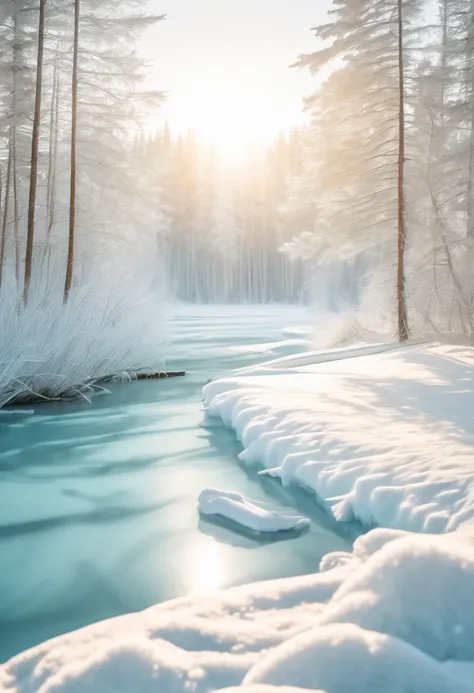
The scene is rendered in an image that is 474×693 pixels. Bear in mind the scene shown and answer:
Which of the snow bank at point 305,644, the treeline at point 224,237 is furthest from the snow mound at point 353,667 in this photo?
the treeline at point 224,237

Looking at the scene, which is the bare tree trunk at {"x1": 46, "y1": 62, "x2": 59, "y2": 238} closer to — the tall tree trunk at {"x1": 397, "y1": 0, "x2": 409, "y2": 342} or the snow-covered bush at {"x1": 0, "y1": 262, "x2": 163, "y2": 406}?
the snow-covered bush at {"x1": 0, "y1": 262, "x2": 163, "y2": 406}

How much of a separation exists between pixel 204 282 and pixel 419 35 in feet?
135

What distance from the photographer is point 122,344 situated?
11156 millimetres

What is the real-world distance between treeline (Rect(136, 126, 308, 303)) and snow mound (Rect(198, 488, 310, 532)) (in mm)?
47338

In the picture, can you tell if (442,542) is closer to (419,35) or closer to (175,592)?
(175,592)

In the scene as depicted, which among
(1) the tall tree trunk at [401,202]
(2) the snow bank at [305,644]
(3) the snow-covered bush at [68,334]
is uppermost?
(1) the tall tree trunk at [401,202]

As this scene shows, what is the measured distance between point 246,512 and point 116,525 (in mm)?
1007

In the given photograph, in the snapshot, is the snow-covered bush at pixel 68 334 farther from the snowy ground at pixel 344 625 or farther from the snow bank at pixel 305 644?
the snow bank at pixel 305 644

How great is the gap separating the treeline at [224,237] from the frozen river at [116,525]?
45.0 m

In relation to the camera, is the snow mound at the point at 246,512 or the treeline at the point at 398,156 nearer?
the snow mound at the point at 246,512

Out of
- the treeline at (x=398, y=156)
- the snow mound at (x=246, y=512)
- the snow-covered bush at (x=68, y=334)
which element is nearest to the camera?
the snow mound at (x=246, y=512)

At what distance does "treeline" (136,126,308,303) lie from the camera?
52469 mm

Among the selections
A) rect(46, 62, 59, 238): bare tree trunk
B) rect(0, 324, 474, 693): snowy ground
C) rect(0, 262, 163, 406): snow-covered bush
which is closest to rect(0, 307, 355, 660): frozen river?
rect(0, 324, 474, 693): snowy ground

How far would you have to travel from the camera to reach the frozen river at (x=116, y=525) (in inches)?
132
